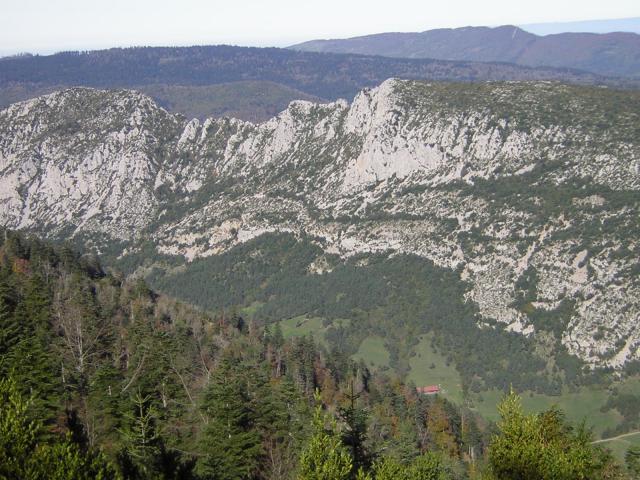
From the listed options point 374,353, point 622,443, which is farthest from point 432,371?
point 622,443

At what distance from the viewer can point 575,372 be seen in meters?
158

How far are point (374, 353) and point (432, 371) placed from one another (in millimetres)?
20024

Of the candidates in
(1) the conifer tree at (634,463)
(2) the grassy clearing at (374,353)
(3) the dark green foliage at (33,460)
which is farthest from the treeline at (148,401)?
(2) the grassy clearing at (374,353)

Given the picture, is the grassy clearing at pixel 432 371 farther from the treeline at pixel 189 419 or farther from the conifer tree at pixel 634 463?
the conifer tree at pixel 634 463

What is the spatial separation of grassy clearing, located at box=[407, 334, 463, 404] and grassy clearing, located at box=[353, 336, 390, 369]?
797cm

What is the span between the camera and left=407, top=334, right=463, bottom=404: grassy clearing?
16425 cm

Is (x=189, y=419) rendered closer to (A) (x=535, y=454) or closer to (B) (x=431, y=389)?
(A) (x=535, y=454)

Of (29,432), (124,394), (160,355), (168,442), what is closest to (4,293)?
(160,355)

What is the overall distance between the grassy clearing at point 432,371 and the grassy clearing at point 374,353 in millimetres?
7974

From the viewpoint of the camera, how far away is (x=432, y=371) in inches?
6929

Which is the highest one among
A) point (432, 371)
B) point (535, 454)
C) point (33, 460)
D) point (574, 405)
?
point (33, 460)

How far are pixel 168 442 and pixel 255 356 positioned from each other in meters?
66.2

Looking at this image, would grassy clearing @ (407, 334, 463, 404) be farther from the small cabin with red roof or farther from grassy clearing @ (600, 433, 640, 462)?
grassy clearing @ (600, 433, 640, 462)

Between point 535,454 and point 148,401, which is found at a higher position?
point 535,454
